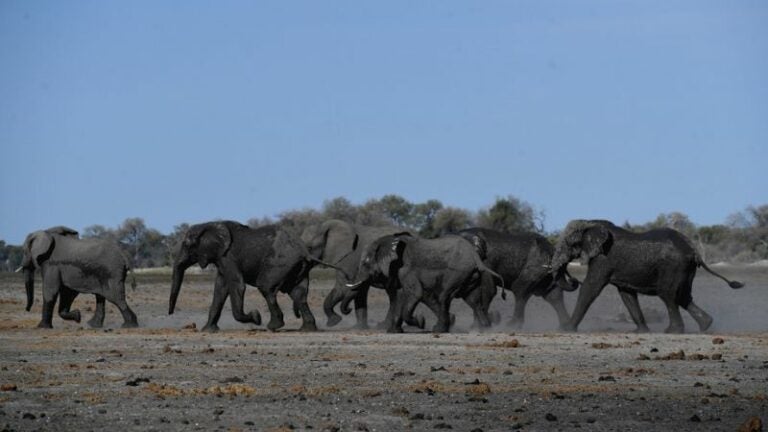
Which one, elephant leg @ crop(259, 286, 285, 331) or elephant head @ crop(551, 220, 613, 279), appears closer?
elephant leg @ crop(259, 286, 285, 331)

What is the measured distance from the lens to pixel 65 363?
25.9 metres

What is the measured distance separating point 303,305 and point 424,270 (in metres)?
2.55

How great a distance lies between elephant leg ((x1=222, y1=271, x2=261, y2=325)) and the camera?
35.7 metres

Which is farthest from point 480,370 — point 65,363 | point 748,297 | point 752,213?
point 752,213

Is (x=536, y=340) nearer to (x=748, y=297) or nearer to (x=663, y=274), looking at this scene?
(x=663, y=274)

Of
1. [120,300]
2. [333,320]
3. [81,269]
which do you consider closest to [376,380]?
[120,300]

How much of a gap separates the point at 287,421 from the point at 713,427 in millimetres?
4339

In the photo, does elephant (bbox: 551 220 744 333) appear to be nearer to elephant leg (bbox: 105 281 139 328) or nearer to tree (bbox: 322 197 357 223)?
elephant leg (bbox: 105 281 139 328)

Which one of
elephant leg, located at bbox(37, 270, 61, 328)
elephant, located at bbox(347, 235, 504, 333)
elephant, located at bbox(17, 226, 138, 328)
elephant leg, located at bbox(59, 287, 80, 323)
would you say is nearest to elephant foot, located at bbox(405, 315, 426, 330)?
elephant, located at bbox(347, 235, 504, 333)

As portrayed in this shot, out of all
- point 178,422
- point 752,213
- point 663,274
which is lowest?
point 178,422

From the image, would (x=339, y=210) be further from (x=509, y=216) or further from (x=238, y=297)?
(x=238, y=297)

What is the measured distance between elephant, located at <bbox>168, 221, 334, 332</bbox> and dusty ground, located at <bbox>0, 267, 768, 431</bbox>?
80 centimetres

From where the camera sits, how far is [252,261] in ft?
119

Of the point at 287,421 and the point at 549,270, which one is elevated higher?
the point at 549,270
